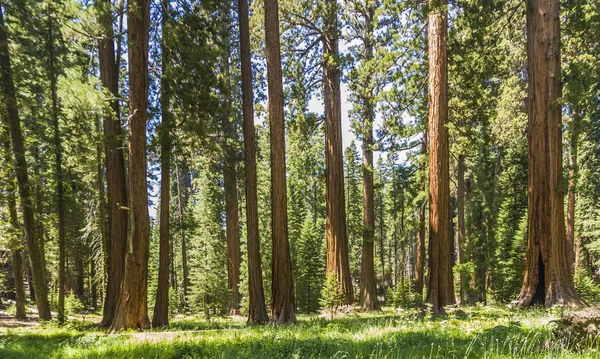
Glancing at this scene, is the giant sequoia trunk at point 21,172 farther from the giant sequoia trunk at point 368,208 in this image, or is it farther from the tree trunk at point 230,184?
the giant sequoia trunk at point 368,208

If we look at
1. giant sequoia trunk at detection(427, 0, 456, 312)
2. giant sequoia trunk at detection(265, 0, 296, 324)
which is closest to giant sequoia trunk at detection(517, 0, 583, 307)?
giant sequoia trunk at detection(427, 0, 456, 312)

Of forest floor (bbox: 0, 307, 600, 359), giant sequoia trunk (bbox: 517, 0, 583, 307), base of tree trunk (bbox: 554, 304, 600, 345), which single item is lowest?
forest floor (bbox: 0, 307, 600, 359)

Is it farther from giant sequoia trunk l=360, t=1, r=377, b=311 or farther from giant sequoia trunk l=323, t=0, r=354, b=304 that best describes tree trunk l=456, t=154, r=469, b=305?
giant sequoia trunk l=323, t=0, r=354, b=304

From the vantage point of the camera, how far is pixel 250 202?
29.8ft

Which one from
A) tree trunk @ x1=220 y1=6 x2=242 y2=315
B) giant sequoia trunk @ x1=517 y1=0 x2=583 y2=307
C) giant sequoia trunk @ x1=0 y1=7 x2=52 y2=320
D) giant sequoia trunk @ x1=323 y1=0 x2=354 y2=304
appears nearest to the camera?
giant sequoia trunk @ x1=517 y1=0 x2=583 y2=307

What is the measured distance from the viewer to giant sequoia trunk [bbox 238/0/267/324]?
875 cm

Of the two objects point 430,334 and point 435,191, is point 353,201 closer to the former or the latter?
point 435,191

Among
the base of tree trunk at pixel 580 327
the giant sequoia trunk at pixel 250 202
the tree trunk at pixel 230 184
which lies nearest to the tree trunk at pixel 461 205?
the tree trunk at pixel 230 184

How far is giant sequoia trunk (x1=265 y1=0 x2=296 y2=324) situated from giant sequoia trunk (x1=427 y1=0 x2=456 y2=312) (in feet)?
10.7

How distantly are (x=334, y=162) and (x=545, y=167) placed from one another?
631 centimetres

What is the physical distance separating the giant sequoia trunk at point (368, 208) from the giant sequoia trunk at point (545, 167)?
5925 millimetres

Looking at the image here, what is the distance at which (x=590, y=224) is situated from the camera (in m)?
23.5

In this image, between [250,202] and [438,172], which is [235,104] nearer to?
[250,202]

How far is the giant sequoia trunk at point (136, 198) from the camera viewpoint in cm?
780
